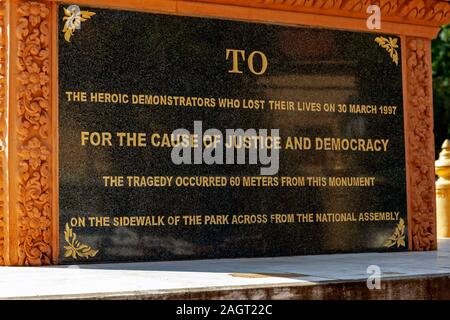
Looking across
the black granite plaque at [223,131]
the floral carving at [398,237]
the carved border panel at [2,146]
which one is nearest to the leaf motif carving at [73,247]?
the black granite plaque at [223,131]

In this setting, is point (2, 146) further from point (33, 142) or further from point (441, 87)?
point (441, 87)

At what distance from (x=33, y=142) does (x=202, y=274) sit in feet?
7.30

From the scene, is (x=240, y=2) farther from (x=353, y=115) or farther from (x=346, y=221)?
(x=346, y=221)

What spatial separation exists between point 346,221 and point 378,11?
2428mm

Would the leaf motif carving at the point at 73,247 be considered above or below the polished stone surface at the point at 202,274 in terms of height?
above

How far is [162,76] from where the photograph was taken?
832 cm

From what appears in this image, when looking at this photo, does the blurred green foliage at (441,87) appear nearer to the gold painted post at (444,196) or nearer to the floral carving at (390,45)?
the gold painted post at (444,196)

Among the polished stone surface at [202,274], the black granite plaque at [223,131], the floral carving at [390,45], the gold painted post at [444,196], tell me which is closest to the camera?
the polished stone surface at [202,274]

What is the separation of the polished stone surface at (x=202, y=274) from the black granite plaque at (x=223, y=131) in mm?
393

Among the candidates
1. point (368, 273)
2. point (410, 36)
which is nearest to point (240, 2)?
point (410, 36)

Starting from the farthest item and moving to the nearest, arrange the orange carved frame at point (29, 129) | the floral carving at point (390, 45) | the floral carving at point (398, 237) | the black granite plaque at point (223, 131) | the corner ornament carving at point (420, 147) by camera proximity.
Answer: the corner ornament carving at point (420, 147), the floral carving at point (390, 45), the floral carving at point (398, 237), the black granite plaque at point (223, 131), the orange carved frame at point (29, 129)

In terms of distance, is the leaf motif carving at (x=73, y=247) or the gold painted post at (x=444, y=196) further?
the gold painted post at (x=444, y=196)

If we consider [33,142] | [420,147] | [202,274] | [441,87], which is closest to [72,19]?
[33,142]

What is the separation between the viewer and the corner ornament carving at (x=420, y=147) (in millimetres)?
9742
